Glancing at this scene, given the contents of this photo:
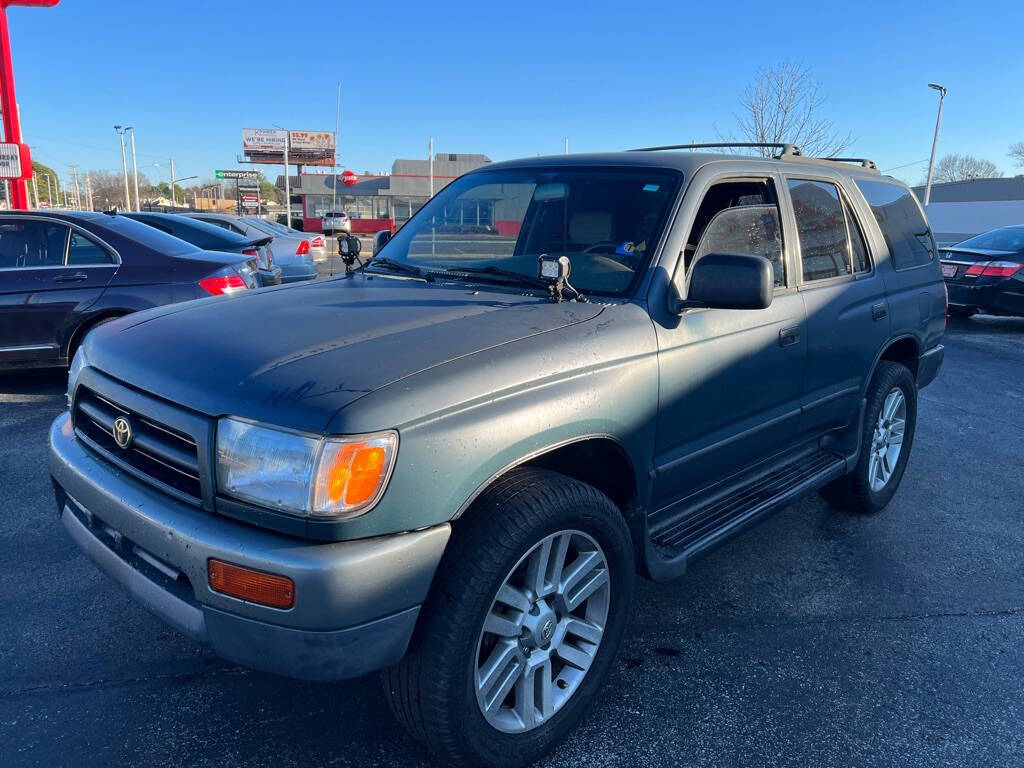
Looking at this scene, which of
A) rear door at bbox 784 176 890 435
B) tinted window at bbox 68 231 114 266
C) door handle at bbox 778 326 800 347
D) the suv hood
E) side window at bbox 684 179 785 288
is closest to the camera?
the suv hood

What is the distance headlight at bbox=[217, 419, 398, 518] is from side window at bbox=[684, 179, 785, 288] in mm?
1634

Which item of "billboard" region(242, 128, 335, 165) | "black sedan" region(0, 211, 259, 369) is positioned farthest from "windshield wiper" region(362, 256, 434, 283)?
"billboard" region(242, 128, 335, 165)

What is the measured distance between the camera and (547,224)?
3385mm

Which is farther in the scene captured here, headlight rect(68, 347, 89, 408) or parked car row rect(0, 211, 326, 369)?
parked car row rect(0, 211, 326, 369)

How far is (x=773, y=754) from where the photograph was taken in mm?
2434

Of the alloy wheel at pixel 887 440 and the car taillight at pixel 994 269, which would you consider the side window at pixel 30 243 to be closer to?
the alloy wheel at pixel 887 440

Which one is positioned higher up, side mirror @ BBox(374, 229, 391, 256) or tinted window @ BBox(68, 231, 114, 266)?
side mirror @ BBox(374, 229, 391, 256)

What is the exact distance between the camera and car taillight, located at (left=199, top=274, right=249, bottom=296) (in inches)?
253

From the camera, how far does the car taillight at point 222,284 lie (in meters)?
6.42

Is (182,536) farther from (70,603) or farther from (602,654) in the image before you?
(70,603)

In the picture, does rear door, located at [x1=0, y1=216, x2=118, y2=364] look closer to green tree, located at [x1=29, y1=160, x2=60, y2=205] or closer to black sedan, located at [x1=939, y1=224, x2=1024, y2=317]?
black sedan, located at [x1=939, y1=224, x2=1024, y2=317]

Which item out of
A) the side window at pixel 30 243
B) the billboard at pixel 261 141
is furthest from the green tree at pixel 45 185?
the side window at pixel 30 243

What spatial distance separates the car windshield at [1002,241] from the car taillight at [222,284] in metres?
10.8

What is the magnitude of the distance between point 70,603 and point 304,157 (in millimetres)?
78086
